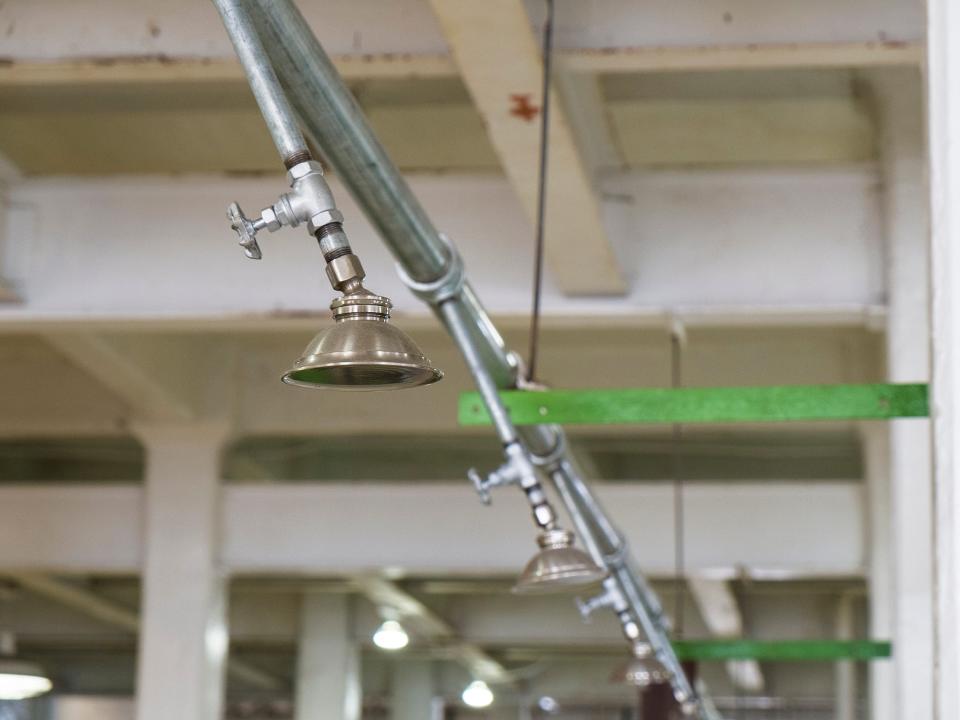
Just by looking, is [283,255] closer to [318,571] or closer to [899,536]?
[899,536]

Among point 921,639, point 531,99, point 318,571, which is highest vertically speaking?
point 531,99

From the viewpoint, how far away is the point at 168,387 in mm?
9891

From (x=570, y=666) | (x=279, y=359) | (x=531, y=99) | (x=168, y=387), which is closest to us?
(x=531, y=99)

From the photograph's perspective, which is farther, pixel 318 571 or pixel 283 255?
pixel 318 571

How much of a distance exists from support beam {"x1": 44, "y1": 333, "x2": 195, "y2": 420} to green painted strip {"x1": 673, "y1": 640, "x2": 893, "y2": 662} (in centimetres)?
339

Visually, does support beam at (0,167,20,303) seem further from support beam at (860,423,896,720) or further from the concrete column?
support beam at (860,423,896,720)

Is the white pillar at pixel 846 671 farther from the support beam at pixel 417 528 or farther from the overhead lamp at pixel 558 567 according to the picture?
the overhead lamp at pixel 558 567

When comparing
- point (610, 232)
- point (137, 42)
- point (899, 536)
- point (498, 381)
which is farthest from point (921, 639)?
point (137, 42)

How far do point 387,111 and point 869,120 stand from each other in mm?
2357

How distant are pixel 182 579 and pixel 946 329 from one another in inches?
296

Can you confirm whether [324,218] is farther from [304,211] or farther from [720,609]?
[720,609]

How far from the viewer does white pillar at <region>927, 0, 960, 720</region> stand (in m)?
3.24

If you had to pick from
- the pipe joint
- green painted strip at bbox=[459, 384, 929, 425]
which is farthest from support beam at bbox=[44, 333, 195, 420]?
the pipe joint

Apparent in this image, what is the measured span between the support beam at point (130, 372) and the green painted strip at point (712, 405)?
4499 mm
